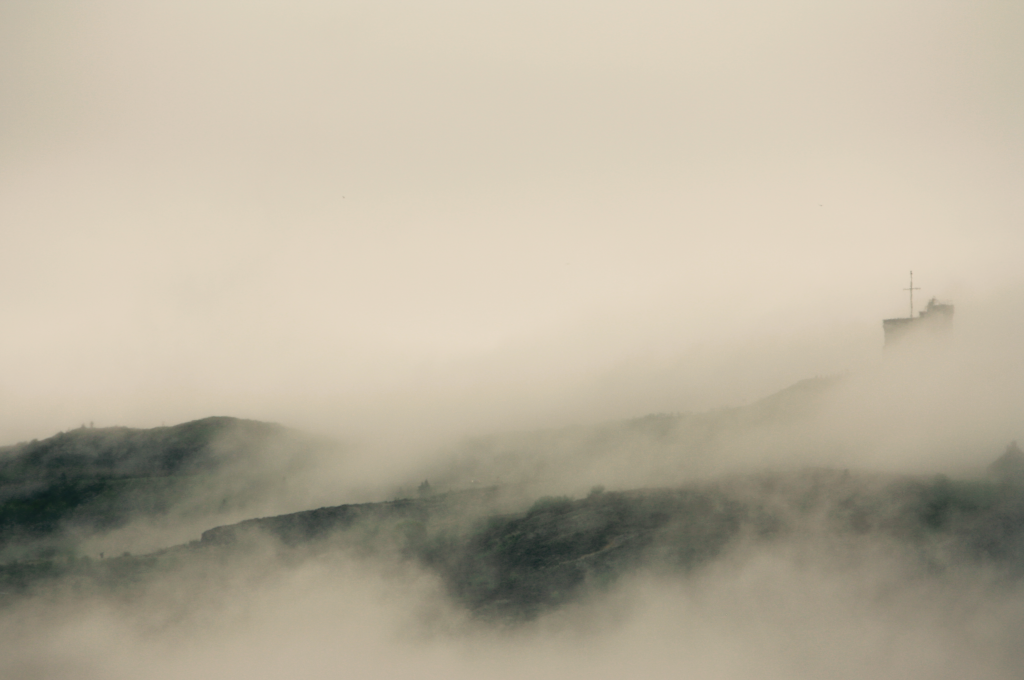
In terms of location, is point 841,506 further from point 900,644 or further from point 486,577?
point 486,577

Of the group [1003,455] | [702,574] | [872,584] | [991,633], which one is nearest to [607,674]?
[702,574]

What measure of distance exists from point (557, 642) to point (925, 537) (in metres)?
62.1

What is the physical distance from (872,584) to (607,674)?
149 ft

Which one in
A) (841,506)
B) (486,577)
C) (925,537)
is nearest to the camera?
(925,537)

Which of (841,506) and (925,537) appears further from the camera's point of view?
(841,506)

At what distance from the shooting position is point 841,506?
17550 centimetres

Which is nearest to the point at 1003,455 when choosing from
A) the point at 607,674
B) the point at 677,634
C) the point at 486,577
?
the point at 677,634

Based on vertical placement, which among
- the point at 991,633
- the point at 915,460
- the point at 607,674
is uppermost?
the point at 915,460

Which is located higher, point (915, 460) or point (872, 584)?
point (915, 460)

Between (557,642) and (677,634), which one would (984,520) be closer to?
(677,634)

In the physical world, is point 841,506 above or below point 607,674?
above

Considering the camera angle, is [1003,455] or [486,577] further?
[486,577]

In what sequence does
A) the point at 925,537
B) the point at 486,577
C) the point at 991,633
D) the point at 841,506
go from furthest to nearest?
the point at 486,577, the point at 841,506, the point at 925,537, the point at 991,633

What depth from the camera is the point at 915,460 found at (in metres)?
179
